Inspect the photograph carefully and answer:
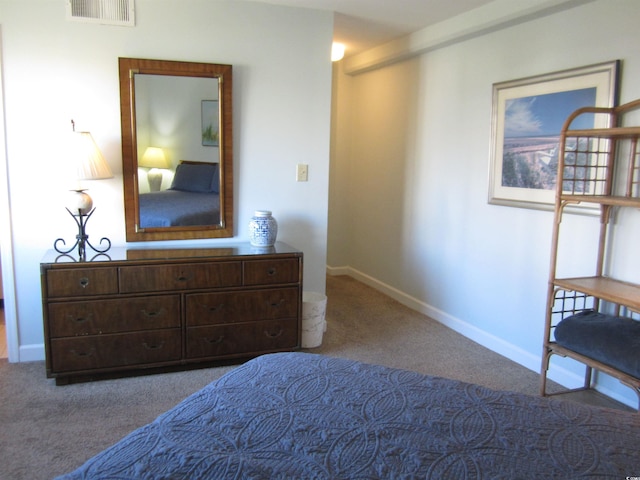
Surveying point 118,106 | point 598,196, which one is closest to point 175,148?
point 118,106

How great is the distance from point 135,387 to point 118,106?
172cm

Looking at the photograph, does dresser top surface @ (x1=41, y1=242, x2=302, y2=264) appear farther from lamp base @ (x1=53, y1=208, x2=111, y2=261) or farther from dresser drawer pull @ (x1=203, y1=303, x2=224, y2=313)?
dresser drawer pull @ (x1=203, y1=303, x2=224, y2=313)

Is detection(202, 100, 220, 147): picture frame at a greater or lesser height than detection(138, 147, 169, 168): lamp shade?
greater

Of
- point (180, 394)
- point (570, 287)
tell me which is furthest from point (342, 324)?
point (570, 287)

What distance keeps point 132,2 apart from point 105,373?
89.3 inches

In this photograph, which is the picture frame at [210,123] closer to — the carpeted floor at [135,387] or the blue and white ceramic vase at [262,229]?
the blue and white ceramic vase at [262,229]

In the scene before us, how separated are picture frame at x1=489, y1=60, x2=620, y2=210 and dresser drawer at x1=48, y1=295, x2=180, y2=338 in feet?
7.57

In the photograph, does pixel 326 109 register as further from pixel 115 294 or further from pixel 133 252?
pixel 115 294

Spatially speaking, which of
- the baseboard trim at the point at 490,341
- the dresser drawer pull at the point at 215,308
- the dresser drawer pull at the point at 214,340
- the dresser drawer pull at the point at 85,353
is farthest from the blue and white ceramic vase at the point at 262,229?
the baseboard trim at the point at 490,341

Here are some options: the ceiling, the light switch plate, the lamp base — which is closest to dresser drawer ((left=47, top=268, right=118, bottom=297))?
the lamp base

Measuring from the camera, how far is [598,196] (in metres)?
2.55

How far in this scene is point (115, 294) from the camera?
2898mm

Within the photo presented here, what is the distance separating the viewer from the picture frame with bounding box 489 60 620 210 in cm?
283

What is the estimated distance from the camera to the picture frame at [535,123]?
2830 mm
